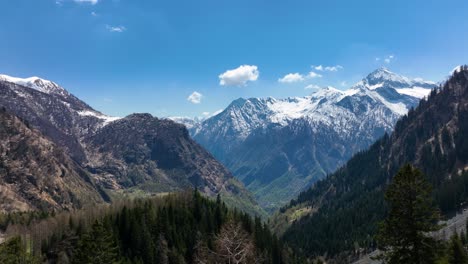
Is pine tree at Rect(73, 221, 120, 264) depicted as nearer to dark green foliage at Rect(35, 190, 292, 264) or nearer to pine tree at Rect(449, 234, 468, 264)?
pine tree at Rect(449, 234, 468, 264)

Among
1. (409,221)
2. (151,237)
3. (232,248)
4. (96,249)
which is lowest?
(151,237)

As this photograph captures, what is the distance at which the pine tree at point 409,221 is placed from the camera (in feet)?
132

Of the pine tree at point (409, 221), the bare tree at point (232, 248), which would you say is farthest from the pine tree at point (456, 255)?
the bare tree at point (232, 248)

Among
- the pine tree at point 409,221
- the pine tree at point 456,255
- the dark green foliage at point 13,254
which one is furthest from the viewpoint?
the dark green foliage at point 13,254

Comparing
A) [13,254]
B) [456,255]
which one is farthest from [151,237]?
[456,255]

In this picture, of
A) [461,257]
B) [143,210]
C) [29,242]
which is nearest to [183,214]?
[143,210]

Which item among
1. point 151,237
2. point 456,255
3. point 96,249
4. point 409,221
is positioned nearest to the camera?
point 409,221

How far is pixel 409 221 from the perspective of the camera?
40.8 m

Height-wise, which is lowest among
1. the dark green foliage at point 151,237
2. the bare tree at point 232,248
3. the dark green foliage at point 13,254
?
the dark green foliage at point 151,237

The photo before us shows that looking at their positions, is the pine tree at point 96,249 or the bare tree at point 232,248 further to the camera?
the pine tree at point 96,249

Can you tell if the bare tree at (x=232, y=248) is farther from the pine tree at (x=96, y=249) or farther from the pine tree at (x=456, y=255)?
the pine tree at (x=456, y=255)

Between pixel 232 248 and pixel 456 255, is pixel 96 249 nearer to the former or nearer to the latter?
pixel 232 248

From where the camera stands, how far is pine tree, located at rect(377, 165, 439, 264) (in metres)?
40.3

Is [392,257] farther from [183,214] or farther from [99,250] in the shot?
[183,214]
